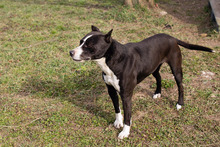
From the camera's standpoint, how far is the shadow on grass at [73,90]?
4.52m

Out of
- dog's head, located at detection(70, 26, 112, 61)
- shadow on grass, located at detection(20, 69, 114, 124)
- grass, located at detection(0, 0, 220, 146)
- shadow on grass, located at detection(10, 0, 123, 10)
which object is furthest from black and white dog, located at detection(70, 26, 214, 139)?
shadow on grass, located at detection(10, 0, 123, 10)

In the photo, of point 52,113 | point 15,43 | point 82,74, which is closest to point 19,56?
point 15,43

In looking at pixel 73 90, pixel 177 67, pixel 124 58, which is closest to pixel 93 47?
pixel 124 58

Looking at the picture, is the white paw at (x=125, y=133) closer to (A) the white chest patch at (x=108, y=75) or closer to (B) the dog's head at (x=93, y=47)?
(A) the white chest patch at (x=108, y=75)

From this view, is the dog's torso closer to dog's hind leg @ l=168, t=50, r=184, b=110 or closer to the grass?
dog's hind leg @ l=168, t=50, r=184, b=110

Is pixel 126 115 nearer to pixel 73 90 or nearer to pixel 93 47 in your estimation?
pixel 93 47

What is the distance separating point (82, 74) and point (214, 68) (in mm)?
3141

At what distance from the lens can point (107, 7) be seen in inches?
404

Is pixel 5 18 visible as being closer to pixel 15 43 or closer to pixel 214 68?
pixel 15 43

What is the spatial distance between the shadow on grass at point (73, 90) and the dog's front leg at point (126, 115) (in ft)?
2.13

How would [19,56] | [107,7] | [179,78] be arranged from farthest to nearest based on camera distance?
[107,7]
[19,56]
[179,78]

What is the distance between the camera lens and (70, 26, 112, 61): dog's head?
119 inches

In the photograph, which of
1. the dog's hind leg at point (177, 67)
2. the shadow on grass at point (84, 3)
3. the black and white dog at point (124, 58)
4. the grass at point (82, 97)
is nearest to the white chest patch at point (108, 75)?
the black and white dog at point (124, 58)

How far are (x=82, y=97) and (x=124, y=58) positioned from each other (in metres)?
1.80
